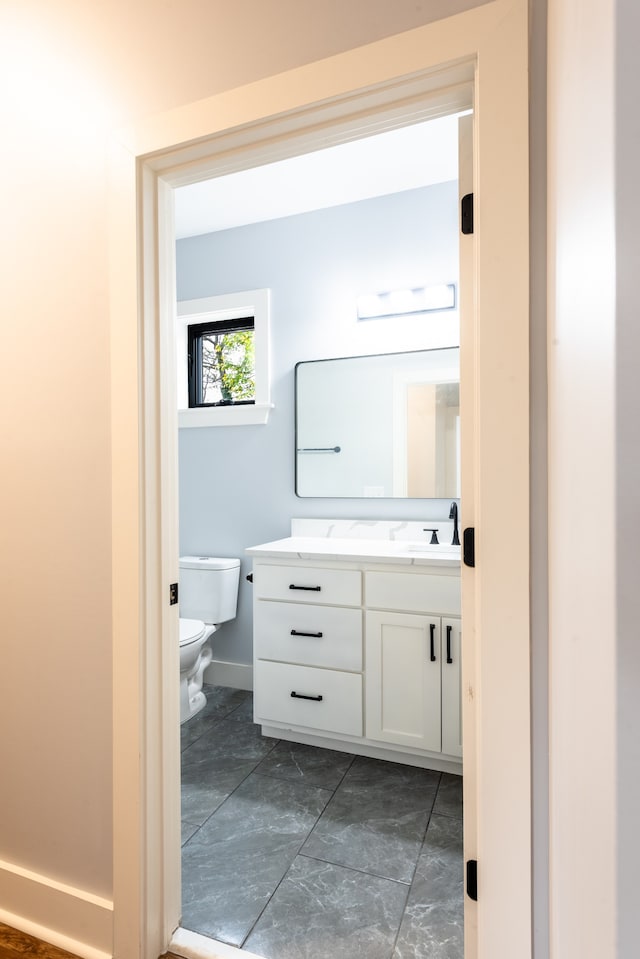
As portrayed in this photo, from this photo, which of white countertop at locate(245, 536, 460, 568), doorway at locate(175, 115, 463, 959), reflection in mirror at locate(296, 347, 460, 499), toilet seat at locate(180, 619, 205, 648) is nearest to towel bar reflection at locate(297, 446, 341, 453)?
reflection in mirror at locate(296, 347, 460, 499)

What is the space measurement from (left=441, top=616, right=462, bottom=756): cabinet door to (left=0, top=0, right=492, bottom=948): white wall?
120 centimetres

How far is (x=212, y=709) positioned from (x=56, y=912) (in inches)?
51.7

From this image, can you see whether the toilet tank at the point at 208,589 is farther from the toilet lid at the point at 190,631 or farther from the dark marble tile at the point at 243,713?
the dark marble tile at the point at 243,713

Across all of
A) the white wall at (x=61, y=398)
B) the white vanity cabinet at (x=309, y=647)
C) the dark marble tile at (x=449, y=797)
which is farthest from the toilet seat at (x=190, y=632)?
the dark marble tile at (x=449, y=797)

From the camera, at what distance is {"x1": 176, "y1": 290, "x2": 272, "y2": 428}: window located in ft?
9.07

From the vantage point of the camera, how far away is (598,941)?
0.74 feet

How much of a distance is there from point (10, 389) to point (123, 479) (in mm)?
466

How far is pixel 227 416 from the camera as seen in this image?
286 centimetres

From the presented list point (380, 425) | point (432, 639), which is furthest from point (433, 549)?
point (380, 425)

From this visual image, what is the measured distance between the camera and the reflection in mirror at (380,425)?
2.41 meters

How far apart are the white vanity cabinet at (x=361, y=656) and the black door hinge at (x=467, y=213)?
1254 mm

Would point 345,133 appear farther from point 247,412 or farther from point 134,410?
point 247,412

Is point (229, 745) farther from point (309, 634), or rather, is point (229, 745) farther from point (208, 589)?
point (208, 589)

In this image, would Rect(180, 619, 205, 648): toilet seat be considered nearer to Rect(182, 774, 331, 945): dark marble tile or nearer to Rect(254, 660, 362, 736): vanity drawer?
Rect(254, 660, 362, 736): vanity drawer
